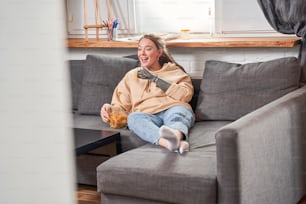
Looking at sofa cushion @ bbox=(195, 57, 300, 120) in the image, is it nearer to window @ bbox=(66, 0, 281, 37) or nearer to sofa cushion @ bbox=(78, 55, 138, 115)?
window @ bbox=(66, 0, 281, 37)

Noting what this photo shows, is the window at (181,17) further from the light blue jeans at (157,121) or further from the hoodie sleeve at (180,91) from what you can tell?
the light blue jeans at (157,121)

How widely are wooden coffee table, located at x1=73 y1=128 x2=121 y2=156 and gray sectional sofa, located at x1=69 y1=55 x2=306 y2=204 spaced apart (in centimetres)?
5

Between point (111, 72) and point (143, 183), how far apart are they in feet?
3.19

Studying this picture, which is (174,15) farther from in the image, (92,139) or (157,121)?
(92,139)

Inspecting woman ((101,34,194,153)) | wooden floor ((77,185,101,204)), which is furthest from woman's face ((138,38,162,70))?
wooden floor ((77,185,101,204))

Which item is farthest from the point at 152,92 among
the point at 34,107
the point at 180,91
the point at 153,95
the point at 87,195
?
the point at 34,107

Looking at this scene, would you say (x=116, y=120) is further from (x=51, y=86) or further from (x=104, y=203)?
(x=51, y=86)

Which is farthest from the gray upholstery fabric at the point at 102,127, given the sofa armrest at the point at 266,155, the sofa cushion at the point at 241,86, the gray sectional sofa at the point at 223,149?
the sofa armrest at the point at 266,155

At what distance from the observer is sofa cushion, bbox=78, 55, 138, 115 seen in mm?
2787

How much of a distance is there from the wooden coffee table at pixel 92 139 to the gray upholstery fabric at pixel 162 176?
0.48ft

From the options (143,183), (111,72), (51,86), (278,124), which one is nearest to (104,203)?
(143,183)

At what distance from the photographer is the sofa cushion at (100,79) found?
2.79 meters

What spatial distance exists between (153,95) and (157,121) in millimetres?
127

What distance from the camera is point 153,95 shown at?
2.48m
